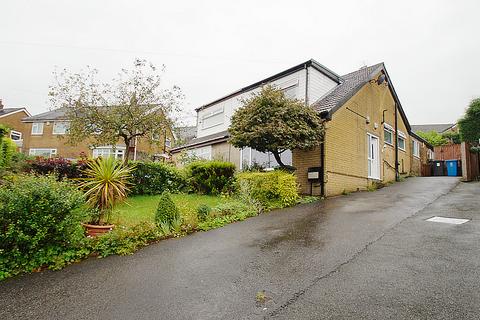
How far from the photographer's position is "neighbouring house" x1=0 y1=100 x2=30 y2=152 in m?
33.4

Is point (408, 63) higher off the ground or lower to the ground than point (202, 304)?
higher

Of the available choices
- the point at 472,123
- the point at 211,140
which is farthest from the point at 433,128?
the point at 211,140

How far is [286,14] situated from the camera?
15.8 meters

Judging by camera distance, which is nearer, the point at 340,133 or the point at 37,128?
the point at 340,133

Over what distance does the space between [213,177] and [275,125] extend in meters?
4.04

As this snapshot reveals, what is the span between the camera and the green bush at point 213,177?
1327cm

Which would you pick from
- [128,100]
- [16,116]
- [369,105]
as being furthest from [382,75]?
[16,116]

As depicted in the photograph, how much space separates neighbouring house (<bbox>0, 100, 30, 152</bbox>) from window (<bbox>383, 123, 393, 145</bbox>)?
3603cm

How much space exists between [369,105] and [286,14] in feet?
21.8

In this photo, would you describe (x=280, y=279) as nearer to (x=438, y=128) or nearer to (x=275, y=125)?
(x=275, y=125)

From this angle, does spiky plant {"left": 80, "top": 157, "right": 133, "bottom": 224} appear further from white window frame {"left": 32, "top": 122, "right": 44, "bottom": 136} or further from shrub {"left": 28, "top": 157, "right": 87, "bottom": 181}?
white window frame {"left": 32, "top": 122, "right": 44, "bottom": 136}

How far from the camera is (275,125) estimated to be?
36.0 ft

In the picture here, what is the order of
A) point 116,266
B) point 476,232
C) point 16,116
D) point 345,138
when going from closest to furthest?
point 116,266
point 476,232
point 345,138
point 16,116

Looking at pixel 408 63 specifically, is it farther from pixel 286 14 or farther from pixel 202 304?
pixel 202 304
